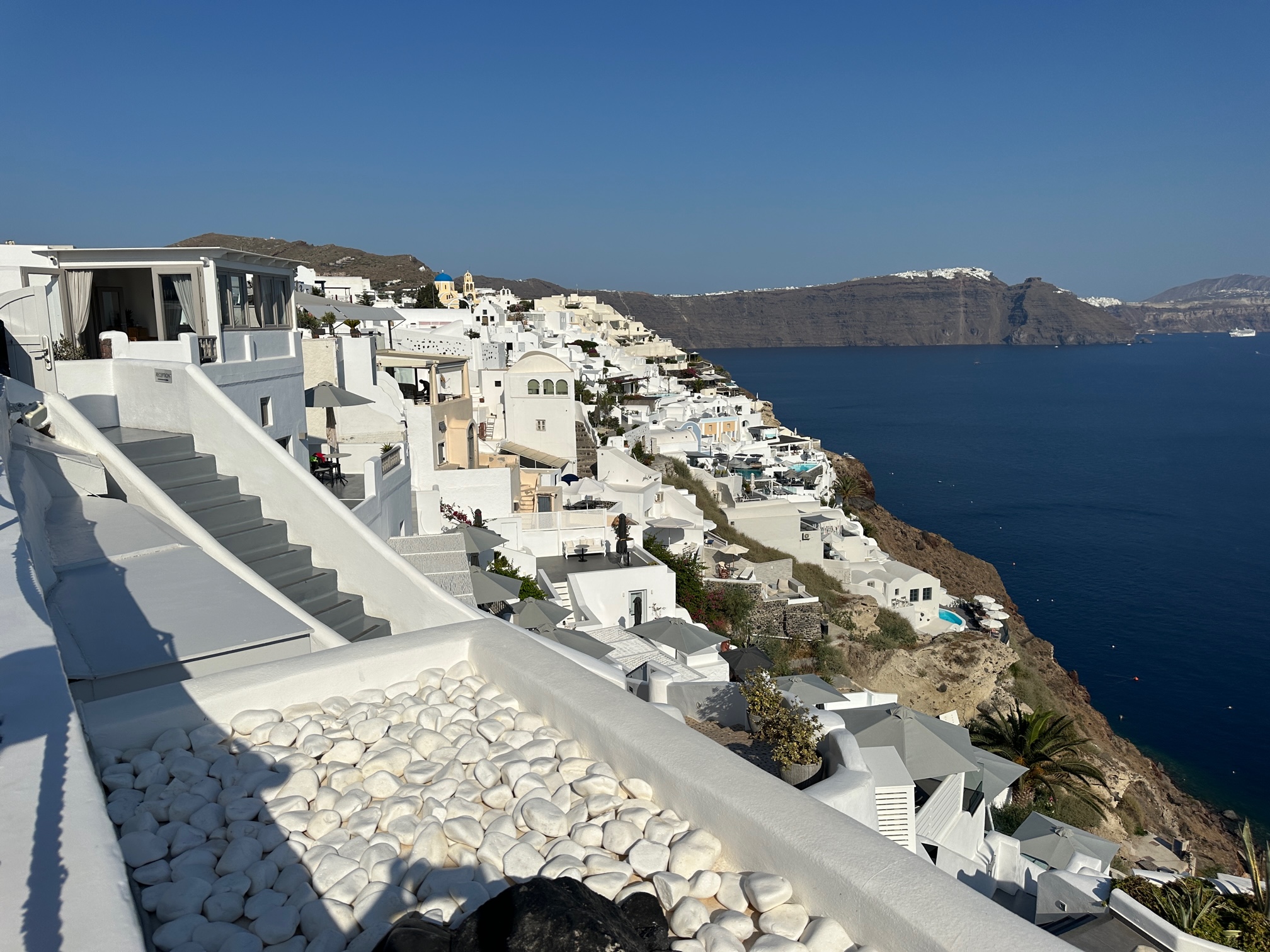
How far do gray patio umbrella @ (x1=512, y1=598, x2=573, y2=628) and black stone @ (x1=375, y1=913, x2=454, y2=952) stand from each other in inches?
482

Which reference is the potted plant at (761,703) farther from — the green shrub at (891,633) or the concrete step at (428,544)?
the green shrub at (891,633)

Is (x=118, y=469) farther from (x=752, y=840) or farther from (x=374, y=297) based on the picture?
(x=374, y=297)

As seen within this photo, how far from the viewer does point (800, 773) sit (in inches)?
200

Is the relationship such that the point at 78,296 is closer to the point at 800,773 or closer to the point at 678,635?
the point at 800,773

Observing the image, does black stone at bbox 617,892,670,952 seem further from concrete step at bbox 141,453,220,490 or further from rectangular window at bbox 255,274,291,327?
rectangular window at bbox 255,274,291,327

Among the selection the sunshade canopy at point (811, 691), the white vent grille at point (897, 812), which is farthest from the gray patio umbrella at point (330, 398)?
the white vent grille at point (897, 812)

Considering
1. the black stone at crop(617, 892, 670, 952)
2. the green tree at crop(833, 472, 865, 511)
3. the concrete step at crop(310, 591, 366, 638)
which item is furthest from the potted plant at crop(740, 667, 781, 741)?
the green tree at crop(833, 472, 865, 511)

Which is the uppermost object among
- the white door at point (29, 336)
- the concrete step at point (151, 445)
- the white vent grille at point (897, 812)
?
the white door at point (29, 336)

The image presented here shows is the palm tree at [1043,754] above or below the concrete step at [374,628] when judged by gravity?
below

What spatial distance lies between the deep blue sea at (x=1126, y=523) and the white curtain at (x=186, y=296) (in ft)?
93.9

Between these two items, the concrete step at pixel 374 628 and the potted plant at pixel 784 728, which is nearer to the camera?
the potted plant at pixel 784 728

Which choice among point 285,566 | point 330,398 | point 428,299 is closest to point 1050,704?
point 330,398

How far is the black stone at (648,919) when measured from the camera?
2.32 metres

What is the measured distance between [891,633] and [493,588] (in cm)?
1553
